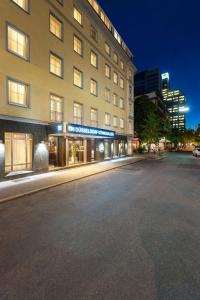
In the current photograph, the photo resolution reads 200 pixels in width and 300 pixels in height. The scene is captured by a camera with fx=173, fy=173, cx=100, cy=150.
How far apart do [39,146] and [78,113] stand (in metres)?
7.27

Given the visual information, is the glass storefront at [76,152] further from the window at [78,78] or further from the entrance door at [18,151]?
the window at [78,78]

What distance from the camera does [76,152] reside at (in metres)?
20.7

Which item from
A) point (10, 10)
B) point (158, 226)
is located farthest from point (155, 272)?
point (10, 10)

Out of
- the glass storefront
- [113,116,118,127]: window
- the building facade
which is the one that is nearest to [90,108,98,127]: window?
the glass storefront

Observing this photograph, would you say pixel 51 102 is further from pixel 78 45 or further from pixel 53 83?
pixel 78 45

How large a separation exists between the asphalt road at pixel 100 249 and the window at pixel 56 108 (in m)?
10.4

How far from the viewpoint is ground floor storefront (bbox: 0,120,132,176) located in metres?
12.9

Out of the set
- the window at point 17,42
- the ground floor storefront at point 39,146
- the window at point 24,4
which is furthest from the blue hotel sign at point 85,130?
the window at point 24,4

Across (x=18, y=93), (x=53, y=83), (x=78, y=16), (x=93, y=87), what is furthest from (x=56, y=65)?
(x=78, y=16)

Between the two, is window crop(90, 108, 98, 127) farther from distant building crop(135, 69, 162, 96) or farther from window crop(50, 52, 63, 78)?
distant building crop(135, 69, 162, 96)

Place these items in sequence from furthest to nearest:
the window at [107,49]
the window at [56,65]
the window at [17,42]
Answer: the window at [107,49]
the window at [56,65]
the window at [17,42]

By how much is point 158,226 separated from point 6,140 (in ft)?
39.3

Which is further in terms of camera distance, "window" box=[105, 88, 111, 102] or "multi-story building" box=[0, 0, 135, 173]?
"window" box=[105, 88, 111, 102]

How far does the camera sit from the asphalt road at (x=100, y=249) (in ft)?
10.1
